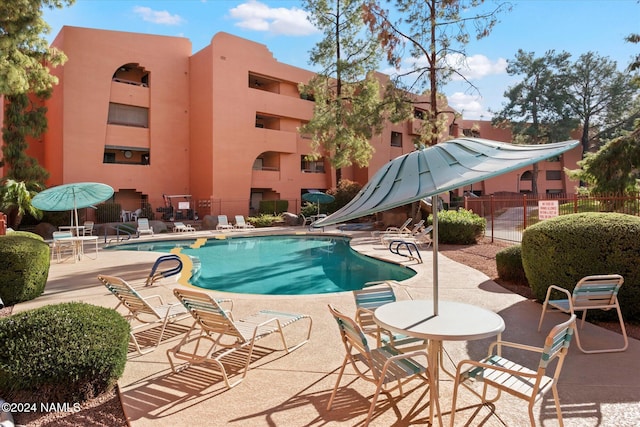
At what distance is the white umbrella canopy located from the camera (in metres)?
2.30

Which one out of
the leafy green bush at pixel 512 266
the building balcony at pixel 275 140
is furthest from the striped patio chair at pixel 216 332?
the building balcony at pixel 275 140

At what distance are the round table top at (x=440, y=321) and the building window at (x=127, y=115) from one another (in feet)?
78.0

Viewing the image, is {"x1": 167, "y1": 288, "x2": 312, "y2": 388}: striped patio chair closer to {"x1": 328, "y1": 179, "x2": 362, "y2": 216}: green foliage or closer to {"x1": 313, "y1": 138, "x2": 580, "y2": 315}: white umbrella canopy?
{"x1": 313, "y1": 138, "x2": 580, "y2": 315}: white umbrella canopy

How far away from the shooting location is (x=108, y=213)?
806 inches

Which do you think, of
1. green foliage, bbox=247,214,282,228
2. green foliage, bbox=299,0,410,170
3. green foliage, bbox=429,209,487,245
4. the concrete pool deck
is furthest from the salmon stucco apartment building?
the concrete pool deck

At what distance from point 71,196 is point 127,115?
14.3 metres

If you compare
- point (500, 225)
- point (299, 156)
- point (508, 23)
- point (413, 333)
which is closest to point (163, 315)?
point (413, 333)

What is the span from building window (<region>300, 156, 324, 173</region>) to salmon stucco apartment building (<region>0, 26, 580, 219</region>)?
309 cm

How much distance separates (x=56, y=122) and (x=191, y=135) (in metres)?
7.22

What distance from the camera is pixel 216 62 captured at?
23266mm

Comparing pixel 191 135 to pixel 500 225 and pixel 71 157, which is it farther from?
pixel 500 225

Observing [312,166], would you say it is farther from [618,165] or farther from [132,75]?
[618,165]

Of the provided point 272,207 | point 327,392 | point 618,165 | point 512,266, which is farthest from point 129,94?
point 327,392

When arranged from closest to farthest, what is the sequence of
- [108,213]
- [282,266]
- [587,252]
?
[587,252] < [282,266] < [108,213]
